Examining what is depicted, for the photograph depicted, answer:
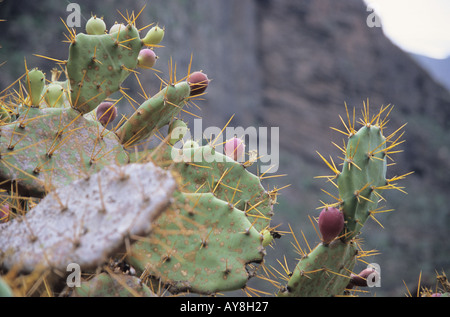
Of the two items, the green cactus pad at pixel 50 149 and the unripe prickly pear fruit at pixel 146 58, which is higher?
the unripe prickly pear fruit at pixel 146 58

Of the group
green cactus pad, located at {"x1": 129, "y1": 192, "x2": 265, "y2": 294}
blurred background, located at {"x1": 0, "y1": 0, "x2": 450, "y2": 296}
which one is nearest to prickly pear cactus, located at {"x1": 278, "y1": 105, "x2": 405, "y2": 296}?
green cactus pad, located at {"x1": 129, "y1": 192, "x2": 265, "y2": 294}

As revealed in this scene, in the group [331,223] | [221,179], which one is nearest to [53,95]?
[221,179]

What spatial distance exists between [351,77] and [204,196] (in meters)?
11.9

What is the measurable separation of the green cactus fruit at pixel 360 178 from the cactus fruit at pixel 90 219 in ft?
1.72

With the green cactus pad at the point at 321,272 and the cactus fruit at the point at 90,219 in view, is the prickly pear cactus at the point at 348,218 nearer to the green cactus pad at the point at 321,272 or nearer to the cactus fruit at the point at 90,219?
the green cactus pad at the point at 321,272

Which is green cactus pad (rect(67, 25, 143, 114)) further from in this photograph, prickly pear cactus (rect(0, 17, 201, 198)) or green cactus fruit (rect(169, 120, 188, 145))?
green cactus fruit (rect(169, 120, 188, 145))

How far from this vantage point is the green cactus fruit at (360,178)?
3.32 ft

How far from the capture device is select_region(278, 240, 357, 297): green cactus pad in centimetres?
97

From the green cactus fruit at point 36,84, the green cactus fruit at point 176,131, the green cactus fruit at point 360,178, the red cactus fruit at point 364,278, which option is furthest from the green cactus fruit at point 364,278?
the green cactus fruit at point 36,84

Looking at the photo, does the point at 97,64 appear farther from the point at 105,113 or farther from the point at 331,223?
the point at 331,223

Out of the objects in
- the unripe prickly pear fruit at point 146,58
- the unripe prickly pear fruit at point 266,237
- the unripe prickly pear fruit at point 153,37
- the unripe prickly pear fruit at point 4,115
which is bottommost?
the unripe prickly pear fruit at point 266,237

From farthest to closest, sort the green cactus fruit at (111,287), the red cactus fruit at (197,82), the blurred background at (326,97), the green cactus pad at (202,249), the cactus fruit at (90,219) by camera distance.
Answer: the blurred background at (326,97), the red cactus fruit at (197,82), the green cactus pad at (202,249), the green cactus fruit at (111,287), the cactus fruit at (90,219)

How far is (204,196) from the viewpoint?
3.23 feet

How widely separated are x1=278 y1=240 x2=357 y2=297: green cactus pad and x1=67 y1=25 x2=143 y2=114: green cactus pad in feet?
2.00
